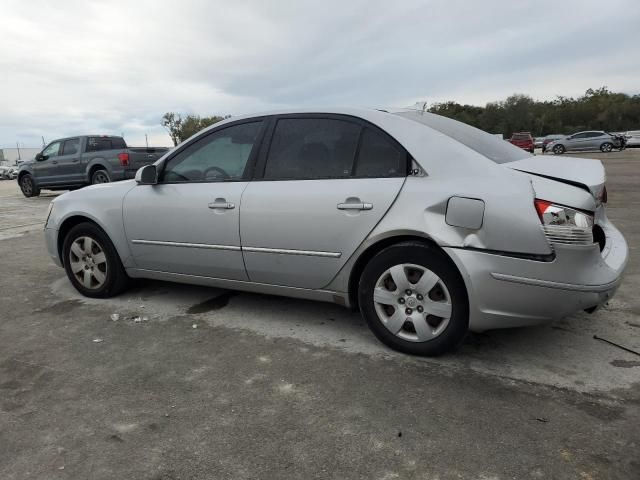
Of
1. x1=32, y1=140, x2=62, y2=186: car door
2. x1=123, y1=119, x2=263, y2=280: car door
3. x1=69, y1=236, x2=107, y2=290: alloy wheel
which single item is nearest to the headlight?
x1=123, y1=119, x2=263, y2=280: car door

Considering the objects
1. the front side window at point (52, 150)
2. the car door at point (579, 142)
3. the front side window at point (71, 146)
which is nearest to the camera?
the front side window at point (71, 146)

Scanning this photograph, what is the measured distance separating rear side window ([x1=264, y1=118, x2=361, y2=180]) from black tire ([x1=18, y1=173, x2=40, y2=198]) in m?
13.9

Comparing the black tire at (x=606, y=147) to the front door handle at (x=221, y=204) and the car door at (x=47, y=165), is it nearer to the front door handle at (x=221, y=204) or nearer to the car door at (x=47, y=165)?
the car door at (x=47, y=165)

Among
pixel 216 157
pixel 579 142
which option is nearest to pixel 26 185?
pixel 216 157

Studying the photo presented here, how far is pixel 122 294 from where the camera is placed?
4.62m

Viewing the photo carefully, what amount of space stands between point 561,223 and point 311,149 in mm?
1669

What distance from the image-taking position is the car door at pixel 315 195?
313cm

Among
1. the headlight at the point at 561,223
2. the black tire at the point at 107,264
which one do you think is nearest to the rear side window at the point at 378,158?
the headlight at the point at 561,223

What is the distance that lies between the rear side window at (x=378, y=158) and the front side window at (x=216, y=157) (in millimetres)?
921

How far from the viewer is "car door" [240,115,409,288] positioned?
10.3 ft

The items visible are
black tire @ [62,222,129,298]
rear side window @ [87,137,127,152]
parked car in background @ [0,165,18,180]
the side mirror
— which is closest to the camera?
the side mirror

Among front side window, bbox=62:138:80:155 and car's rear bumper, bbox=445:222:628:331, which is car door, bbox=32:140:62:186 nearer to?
front side window, bbox=62:138:80:155

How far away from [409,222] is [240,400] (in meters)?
1.40

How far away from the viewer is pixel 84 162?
13.1 metres
